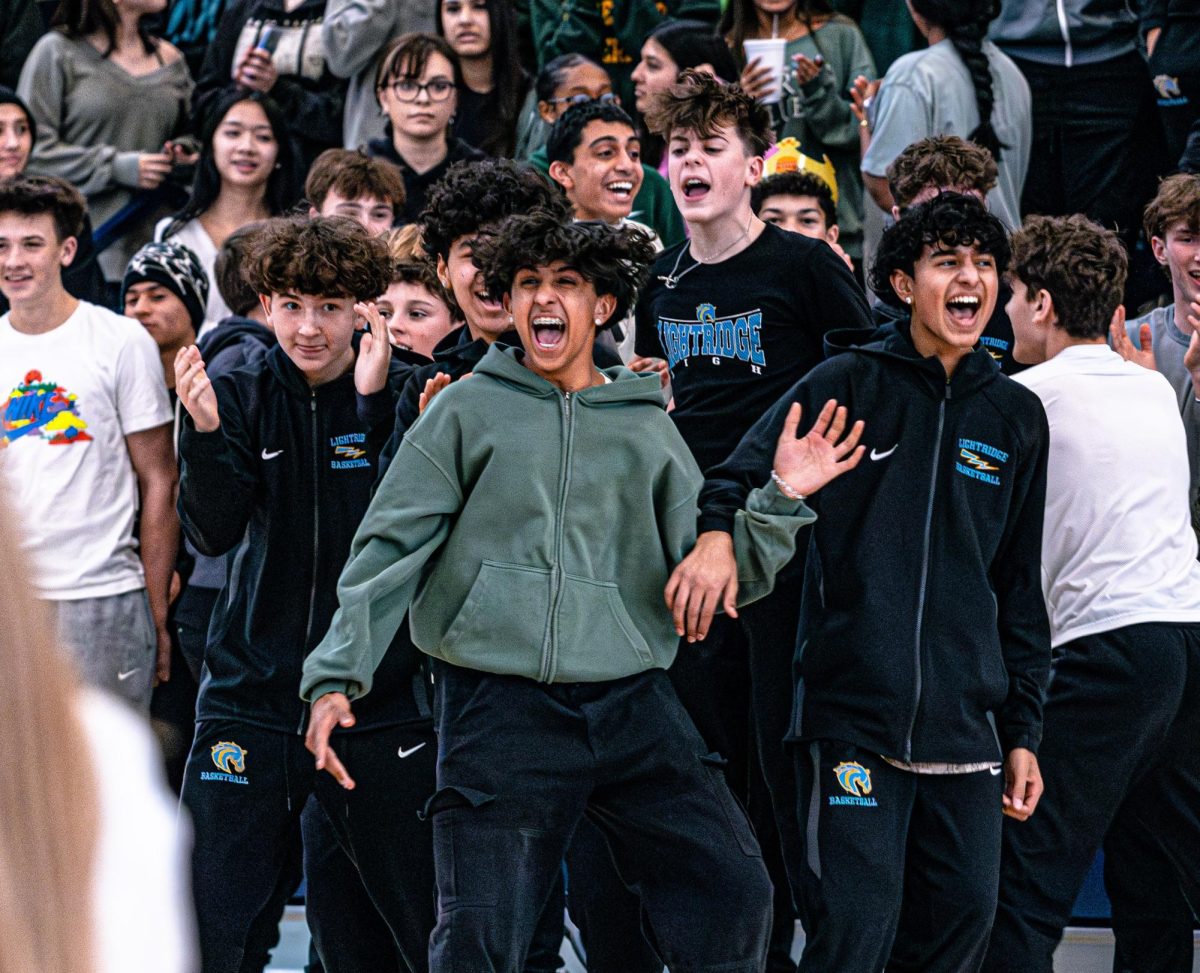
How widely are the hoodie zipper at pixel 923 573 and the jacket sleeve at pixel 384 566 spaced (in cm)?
115

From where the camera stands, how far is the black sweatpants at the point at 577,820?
3.67 metres

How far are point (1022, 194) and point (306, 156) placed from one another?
3183 millimetres

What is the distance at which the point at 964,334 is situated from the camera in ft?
14.1

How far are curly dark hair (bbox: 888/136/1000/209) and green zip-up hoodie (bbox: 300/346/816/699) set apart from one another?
1.73 meters

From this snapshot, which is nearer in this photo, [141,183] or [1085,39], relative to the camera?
[1085,39]

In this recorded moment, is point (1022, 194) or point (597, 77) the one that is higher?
point (597, 77)

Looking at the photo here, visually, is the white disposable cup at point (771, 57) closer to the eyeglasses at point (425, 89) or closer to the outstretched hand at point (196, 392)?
the eyeglasses at point (425, 89)

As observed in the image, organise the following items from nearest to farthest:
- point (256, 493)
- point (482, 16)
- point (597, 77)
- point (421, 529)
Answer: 1. point (421, 529)
2. point (256, 493)
3. point (597, 77)
4. point (482, 16)

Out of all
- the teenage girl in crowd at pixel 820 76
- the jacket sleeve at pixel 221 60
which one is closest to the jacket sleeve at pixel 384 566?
the teenage girl in crowd at pixel 820 76

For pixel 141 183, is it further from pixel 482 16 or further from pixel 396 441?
pixel 396 441

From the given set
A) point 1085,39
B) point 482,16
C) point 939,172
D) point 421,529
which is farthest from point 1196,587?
point 482,16

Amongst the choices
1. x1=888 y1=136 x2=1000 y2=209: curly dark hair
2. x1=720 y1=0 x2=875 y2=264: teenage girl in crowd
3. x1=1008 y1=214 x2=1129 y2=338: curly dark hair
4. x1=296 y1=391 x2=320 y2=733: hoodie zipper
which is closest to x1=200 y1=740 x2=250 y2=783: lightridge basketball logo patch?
x1=296 y1=391 x2=320 y2=733: hoodie zipper

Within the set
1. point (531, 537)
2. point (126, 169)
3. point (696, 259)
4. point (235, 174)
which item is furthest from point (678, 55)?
point (531, 537)

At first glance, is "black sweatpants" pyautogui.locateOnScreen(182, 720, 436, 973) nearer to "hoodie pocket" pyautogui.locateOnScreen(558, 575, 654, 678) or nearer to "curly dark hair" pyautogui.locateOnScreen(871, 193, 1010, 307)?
"hoodie pocket" pyautogui.locateOnScreen(558, 575, 654, 678)
